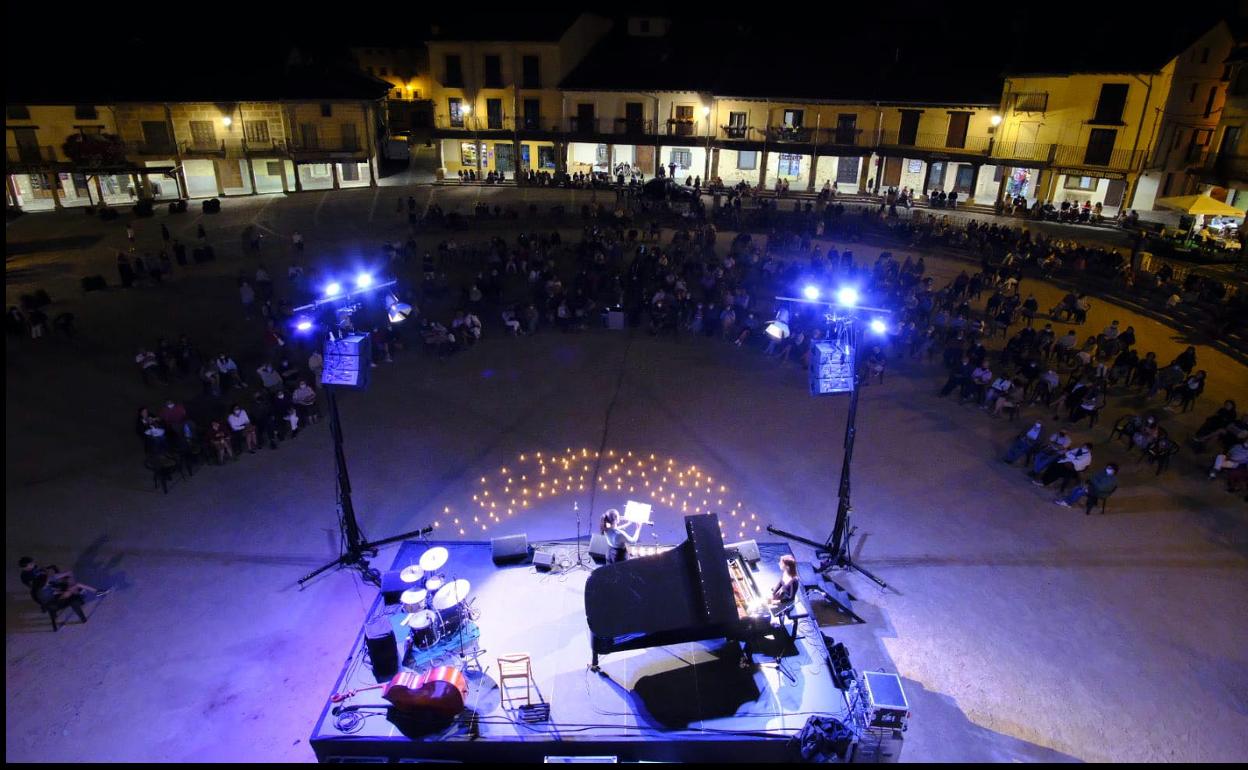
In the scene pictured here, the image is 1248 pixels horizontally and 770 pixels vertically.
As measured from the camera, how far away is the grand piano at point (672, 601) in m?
7.80

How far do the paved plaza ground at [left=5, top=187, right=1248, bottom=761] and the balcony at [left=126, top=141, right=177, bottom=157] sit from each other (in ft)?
50.0

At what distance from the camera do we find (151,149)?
32.2 meters

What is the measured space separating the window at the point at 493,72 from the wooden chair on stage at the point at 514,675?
114ft

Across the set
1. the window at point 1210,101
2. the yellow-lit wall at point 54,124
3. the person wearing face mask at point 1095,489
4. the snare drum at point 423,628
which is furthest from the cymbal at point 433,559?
the window at point 1210,101

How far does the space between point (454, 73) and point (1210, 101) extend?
3363 centimetres

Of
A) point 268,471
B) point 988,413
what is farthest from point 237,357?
point 988,413

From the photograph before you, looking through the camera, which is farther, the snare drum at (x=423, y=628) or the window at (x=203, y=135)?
the window at (x=203, y=135)

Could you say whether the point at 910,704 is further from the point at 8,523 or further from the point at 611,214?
the point at 611,214

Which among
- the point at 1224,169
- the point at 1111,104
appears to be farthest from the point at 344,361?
the point at 1224,169

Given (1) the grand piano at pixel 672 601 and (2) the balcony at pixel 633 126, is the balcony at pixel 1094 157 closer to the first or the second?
(2) the balcony at pixel 633 126

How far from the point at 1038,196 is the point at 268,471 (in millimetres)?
31895

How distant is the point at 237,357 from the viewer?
60.3 ft

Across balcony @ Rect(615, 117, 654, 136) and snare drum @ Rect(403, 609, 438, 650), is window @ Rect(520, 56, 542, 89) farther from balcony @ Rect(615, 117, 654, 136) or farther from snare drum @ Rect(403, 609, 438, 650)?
snare drum @ Rect(403, 609, 438, 650)

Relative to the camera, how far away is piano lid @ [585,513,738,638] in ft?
25.6
